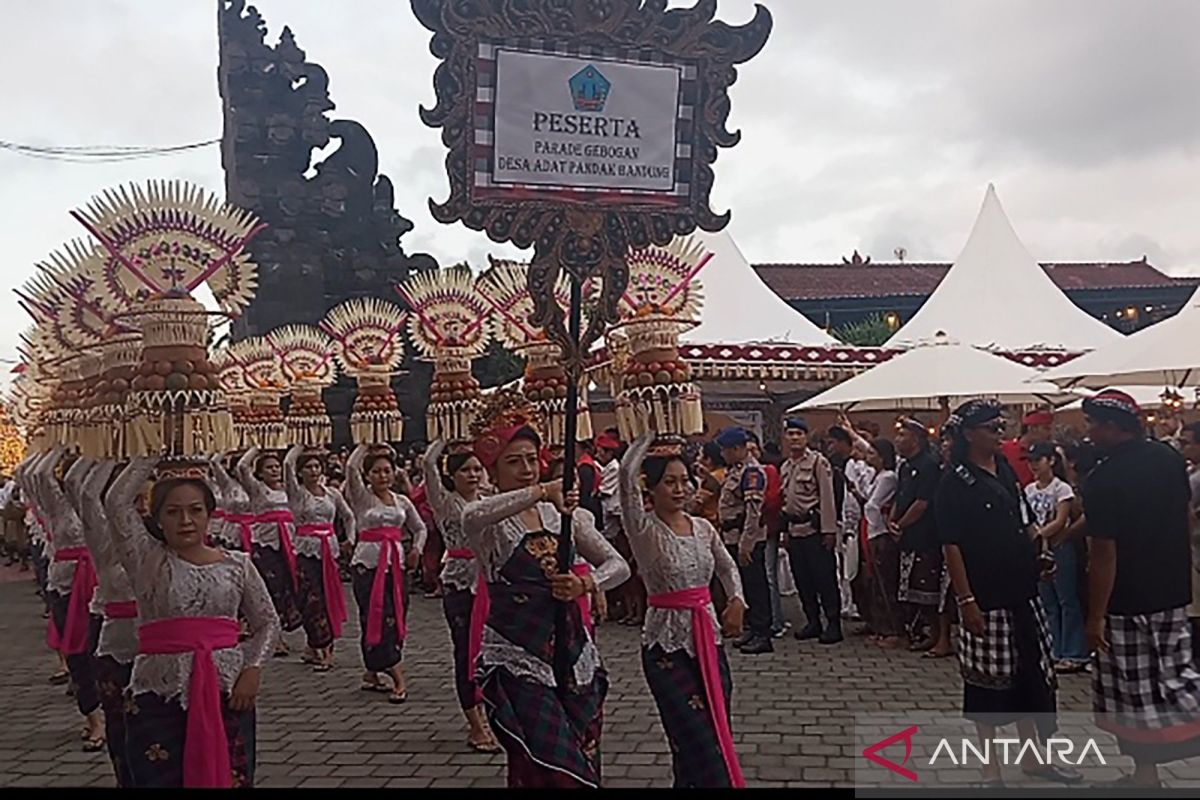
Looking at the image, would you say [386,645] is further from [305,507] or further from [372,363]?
[372,363]

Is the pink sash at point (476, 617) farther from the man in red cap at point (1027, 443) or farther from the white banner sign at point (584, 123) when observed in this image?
the man in red cap at point (1027, 443)

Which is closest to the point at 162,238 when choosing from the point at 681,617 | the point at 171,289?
the point at 171,289

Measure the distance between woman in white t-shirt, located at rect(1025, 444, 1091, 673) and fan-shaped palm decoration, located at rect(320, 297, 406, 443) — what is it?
450 cm

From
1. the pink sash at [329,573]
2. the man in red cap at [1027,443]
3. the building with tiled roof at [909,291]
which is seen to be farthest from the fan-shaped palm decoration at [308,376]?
the building with tiled roof at [909,291]

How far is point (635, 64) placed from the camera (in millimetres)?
4082

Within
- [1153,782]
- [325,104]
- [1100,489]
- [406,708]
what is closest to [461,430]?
[406,708]

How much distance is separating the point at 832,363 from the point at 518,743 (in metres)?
9.53

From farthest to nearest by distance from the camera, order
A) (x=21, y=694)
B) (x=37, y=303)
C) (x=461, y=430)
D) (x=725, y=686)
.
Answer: (x=21, y=694) → (x=461, y=430) → (x=37, y=303) → (x=725, y=686)

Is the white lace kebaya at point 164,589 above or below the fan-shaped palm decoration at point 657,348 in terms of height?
below

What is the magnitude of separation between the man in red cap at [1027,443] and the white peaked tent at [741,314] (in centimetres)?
400

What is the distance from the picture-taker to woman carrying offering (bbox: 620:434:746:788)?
4219 mm

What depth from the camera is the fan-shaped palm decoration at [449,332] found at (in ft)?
21.3

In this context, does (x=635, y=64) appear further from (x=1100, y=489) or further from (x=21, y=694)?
(x=21, y=694)

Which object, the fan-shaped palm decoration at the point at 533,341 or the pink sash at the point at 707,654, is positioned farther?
the fan-shaped palm decoration at the point at 533,341
